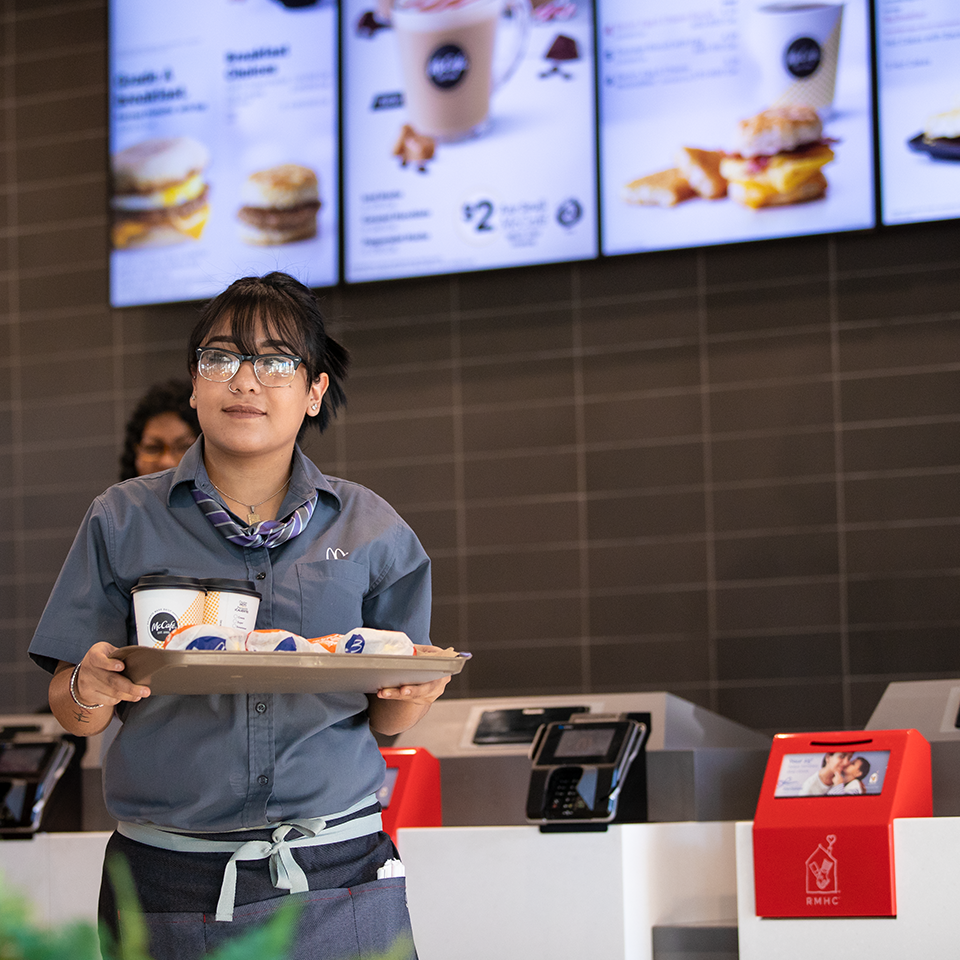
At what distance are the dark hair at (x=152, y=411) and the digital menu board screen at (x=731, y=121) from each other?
1.79 m

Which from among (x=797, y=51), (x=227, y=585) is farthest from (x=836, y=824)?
(x=797, y=51)

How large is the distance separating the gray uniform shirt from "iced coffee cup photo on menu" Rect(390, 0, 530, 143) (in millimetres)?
3331

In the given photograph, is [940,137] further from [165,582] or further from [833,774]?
[165,582]

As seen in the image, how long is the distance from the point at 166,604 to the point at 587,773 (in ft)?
4.59

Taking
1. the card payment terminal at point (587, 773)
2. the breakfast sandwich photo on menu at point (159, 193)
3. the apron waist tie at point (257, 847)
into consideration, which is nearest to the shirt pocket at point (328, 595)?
the apron waist tie at point (257, 847)

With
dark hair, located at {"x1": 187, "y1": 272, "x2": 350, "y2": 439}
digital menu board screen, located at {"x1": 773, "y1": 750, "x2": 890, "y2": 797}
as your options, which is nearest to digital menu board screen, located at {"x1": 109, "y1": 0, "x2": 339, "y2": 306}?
digital menu board screen, located at {"x1": 773, "y1": 750, "x2": 890, "y2": 797}

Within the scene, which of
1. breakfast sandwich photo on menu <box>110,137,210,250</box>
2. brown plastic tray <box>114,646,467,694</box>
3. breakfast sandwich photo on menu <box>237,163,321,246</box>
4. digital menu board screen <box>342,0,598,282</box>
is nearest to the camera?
brown plastic tray <box>114,646,467,694</box>

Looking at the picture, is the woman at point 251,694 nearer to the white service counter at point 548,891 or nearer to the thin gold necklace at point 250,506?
the thin gold necklace at point 250,506

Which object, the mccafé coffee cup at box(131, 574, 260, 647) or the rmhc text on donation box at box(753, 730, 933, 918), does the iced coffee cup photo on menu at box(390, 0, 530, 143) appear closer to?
the rmhc text on donation box at box(753, 730, 933, 918)

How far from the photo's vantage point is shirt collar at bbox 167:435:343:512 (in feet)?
5.01

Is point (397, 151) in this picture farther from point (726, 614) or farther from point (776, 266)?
point (726, 614)

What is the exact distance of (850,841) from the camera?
2.27 m

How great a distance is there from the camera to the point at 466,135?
4668mm

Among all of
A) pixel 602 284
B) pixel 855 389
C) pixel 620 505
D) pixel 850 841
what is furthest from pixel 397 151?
pixel 850 841
